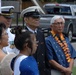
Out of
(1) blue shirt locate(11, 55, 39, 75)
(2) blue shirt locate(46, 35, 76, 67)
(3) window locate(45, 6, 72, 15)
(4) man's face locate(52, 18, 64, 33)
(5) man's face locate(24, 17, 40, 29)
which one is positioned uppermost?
(5) man's face locate(24, 17, 40, 29)

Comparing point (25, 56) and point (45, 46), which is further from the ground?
point (25, 56)

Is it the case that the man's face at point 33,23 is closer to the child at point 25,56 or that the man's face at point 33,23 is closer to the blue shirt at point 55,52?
the blue shirt at point 55,52

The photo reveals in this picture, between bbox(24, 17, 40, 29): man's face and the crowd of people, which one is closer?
the crowd of people

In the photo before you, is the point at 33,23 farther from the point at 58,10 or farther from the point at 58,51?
the point at 58,10

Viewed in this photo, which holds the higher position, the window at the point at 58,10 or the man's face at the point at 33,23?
the man's face at the point at 33,23

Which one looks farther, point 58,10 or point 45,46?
point 58,10

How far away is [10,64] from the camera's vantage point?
4.76m

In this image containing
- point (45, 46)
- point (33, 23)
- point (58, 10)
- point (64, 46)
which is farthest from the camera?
point (58, 10)

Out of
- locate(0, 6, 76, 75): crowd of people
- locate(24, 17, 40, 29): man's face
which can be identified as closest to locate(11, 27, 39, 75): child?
locate(0, 6, 76, 75): crowd of people

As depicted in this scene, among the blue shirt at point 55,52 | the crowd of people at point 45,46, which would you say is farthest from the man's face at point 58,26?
the blue shirt at point 55,52

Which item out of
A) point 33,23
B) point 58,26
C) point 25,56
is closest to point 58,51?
point 58,26

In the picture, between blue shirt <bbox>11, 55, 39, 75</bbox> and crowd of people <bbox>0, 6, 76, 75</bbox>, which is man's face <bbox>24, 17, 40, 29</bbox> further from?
blue shirt <bbox>11, 55, 39, 75</bbox>

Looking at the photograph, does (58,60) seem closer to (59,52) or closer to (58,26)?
A: (59,52)

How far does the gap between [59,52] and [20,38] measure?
1862mm
